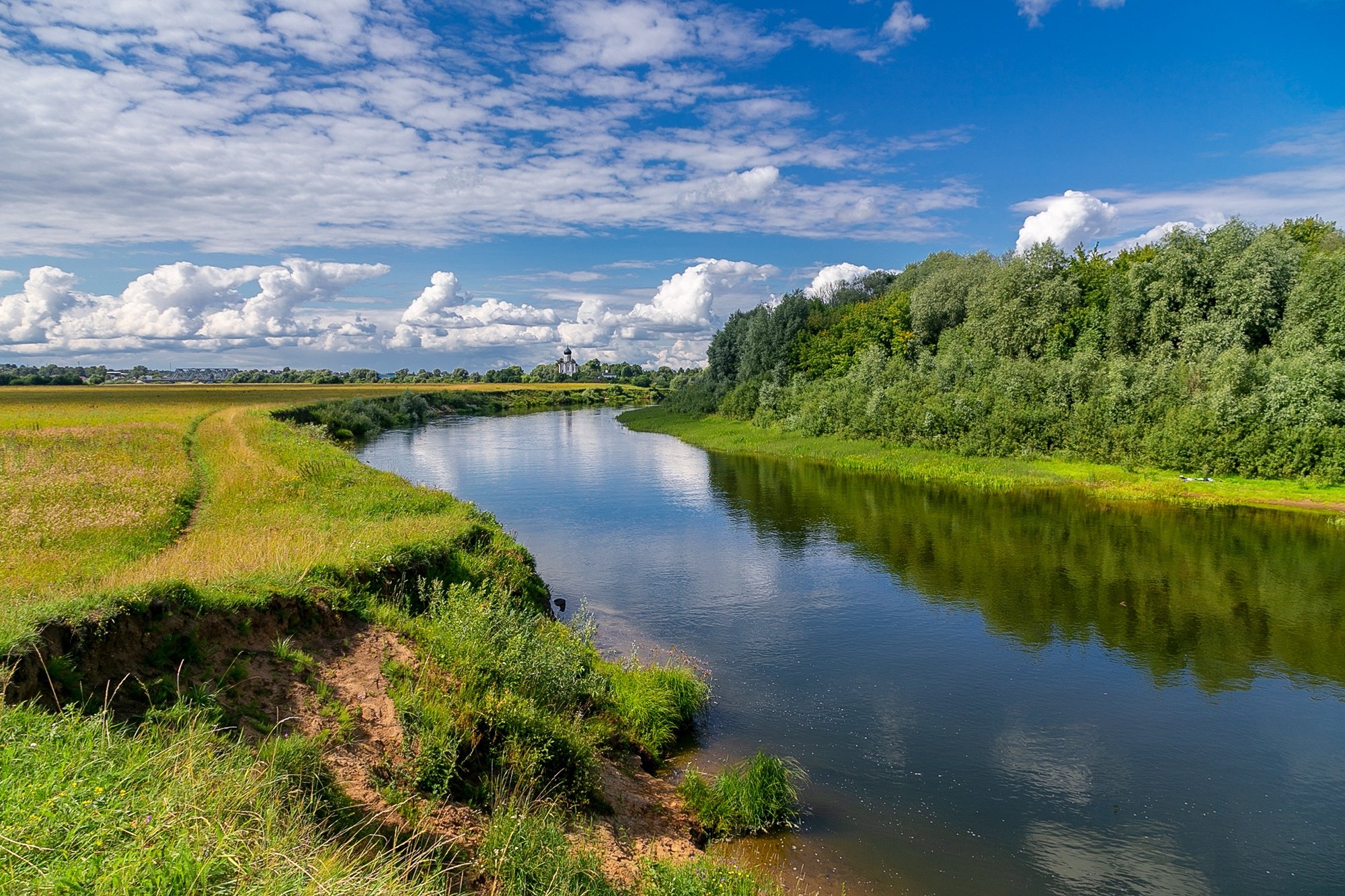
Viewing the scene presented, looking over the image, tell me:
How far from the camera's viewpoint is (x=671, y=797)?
36.5 ft

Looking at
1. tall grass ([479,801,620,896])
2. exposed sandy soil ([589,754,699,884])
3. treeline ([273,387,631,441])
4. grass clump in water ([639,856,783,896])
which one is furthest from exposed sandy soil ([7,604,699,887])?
treeline ([273,387,631,441])

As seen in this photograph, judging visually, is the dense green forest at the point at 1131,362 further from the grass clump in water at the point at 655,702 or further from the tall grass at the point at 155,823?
the tall grass at the point at 155,823

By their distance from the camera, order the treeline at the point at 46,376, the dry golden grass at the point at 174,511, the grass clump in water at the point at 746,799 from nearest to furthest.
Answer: the grass clump in water at the point at 746,799, the dry golden grass at the point at 174,511, the treeline at the point at 46,376

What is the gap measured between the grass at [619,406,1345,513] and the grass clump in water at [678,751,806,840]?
1241 inches

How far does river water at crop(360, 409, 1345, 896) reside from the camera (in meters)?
10.2

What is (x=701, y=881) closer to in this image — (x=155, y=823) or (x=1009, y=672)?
(x=155, y=823)

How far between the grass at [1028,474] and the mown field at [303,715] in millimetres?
30308

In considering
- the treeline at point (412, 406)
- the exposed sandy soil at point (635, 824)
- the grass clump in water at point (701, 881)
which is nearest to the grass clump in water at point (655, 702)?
the exposed sandy soil at point (635, 824)

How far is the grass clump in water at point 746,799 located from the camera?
10.4 meters

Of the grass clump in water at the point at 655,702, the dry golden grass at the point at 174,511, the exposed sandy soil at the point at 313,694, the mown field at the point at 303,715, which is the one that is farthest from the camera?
the grass clump in water at the point at 655,702

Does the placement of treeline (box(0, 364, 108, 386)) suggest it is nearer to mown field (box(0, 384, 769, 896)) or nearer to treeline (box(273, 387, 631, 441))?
treeline (box(273, 387, 631, 441))

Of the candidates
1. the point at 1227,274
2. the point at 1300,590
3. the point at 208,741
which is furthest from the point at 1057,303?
the point at 208,741

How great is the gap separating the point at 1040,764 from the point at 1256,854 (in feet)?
9.64

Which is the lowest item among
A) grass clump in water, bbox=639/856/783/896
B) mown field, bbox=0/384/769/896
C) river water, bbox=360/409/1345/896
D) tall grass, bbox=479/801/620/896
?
river water, bbox=360/409/1345/896
